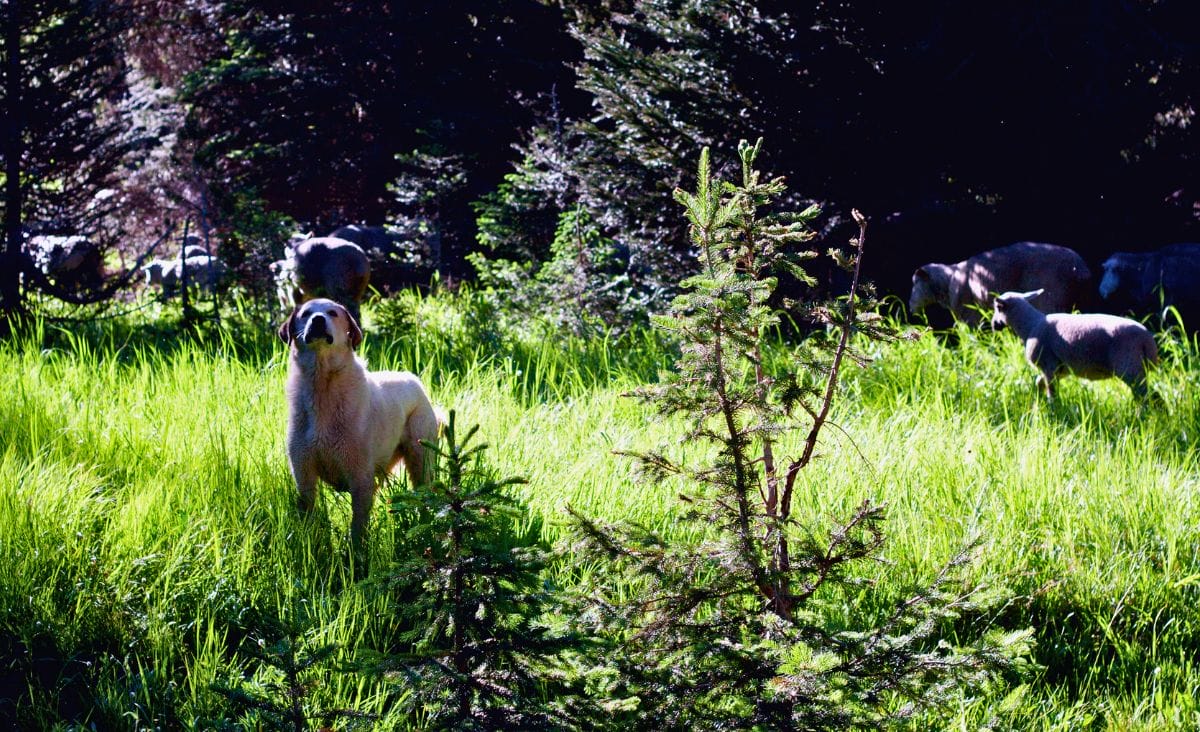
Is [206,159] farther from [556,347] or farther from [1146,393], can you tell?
[1146,393]

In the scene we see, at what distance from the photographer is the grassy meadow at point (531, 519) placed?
145 inches

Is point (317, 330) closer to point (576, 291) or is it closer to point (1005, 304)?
point (1005, 304)

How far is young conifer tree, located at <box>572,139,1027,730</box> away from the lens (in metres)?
2.48

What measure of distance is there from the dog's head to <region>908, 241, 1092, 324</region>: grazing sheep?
19.0 ft

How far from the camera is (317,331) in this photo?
14.0 ft

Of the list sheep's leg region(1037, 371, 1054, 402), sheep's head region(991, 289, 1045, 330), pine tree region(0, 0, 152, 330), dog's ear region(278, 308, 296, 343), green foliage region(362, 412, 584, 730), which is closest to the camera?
green foliage region(362, 412, 584, 730)

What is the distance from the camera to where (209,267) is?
11.3 meters

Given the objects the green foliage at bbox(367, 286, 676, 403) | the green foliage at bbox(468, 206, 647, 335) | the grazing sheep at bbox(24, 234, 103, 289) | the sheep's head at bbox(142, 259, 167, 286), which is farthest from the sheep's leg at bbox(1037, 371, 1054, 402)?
the sheep's head at bbox(142, 259, 167, 286)

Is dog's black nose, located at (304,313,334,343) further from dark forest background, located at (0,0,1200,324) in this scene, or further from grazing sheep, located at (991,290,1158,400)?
dark forest background, located at (0,0,1200,324)

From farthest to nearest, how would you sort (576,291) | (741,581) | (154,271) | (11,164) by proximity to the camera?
(154,271)
(11,164)
(576,291)
(741,581)

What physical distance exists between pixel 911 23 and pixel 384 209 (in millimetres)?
8840

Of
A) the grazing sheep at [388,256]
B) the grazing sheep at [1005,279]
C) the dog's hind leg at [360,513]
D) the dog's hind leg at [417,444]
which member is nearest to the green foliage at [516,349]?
the dog's hind leg at [417,444]

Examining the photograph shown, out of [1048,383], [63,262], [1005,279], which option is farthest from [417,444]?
[63,262]

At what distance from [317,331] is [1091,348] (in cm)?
447
